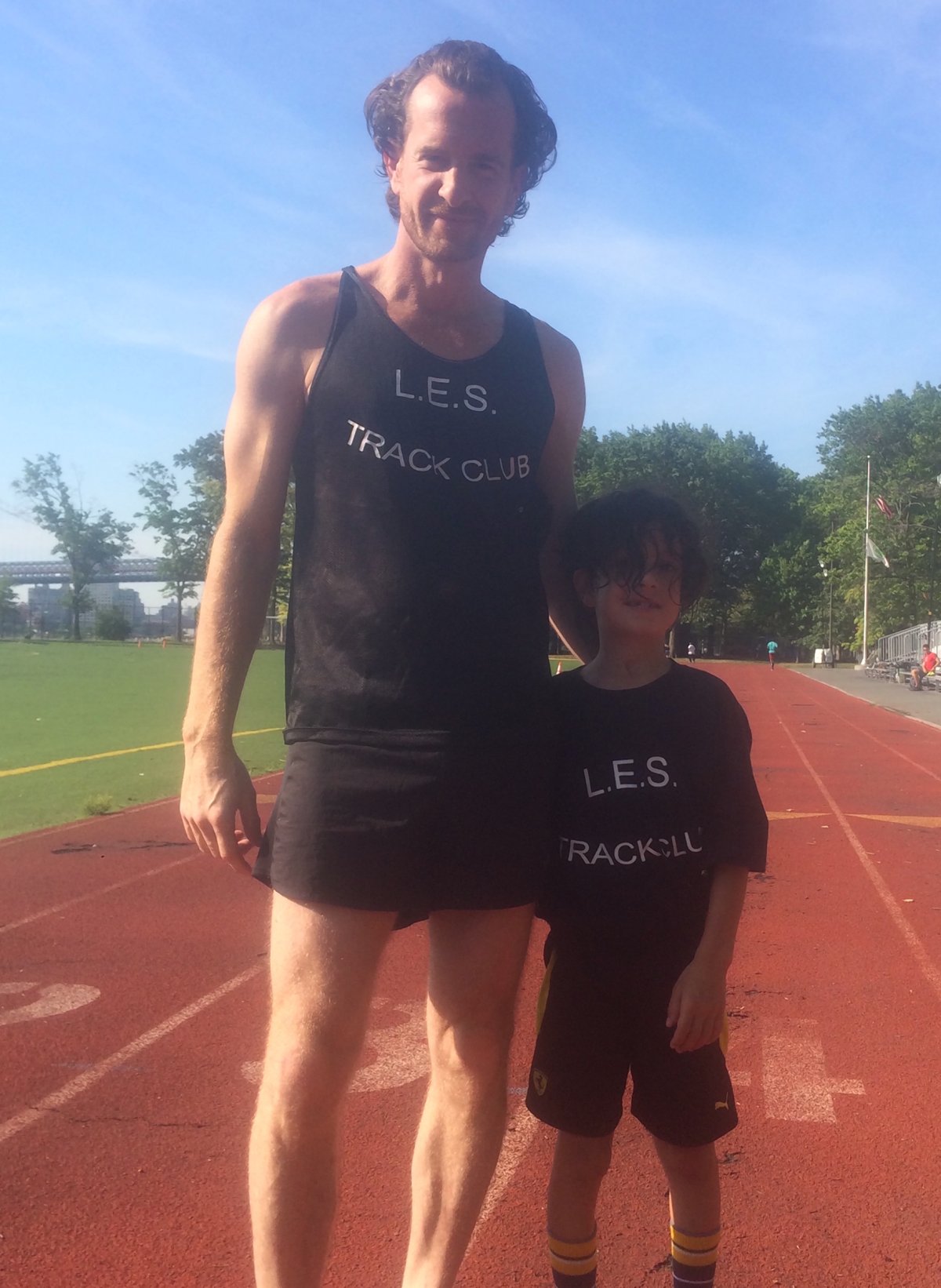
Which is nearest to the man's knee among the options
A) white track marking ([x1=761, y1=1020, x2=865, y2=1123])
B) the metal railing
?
white track marking ([x1=761, y1=1020, x2=865, y2=1123])

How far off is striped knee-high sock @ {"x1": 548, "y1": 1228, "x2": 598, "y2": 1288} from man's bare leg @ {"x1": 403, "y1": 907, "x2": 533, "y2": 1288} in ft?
0.94

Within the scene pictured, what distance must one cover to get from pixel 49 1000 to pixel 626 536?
334 cm

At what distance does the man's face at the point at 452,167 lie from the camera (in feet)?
6.42

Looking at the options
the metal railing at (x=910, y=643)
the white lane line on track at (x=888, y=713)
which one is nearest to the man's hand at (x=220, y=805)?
the white lane line on track at (x=888, y=713)

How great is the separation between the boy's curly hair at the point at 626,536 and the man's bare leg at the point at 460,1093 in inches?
25.7

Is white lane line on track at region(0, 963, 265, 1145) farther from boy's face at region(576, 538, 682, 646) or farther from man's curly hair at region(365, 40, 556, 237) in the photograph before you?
man's curly hair at region(365, 40, 556, 237)

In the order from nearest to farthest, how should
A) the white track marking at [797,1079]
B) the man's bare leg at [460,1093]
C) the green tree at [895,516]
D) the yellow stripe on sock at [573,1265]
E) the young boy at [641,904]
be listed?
the man's bare leg at [460,1093]
the young boy at [641,904]
the yellow stripe on sock at [573,1265]
the white track marking at [797,1079]
the green tree at [895,516]

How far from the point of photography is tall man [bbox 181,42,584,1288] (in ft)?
5.90

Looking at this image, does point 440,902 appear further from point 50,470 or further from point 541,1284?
point 50,470

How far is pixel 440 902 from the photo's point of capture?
186cm

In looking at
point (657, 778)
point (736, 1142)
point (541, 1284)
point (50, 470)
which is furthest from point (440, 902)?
point (50, 470)

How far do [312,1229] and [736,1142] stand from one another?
180 centimetres

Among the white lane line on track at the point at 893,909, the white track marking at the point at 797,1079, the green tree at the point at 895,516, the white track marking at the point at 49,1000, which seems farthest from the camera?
the green tree at the point at 895,516

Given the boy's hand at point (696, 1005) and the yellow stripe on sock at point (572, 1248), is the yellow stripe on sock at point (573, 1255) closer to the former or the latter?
the yellow stripe on sock at point (572, 1248)
